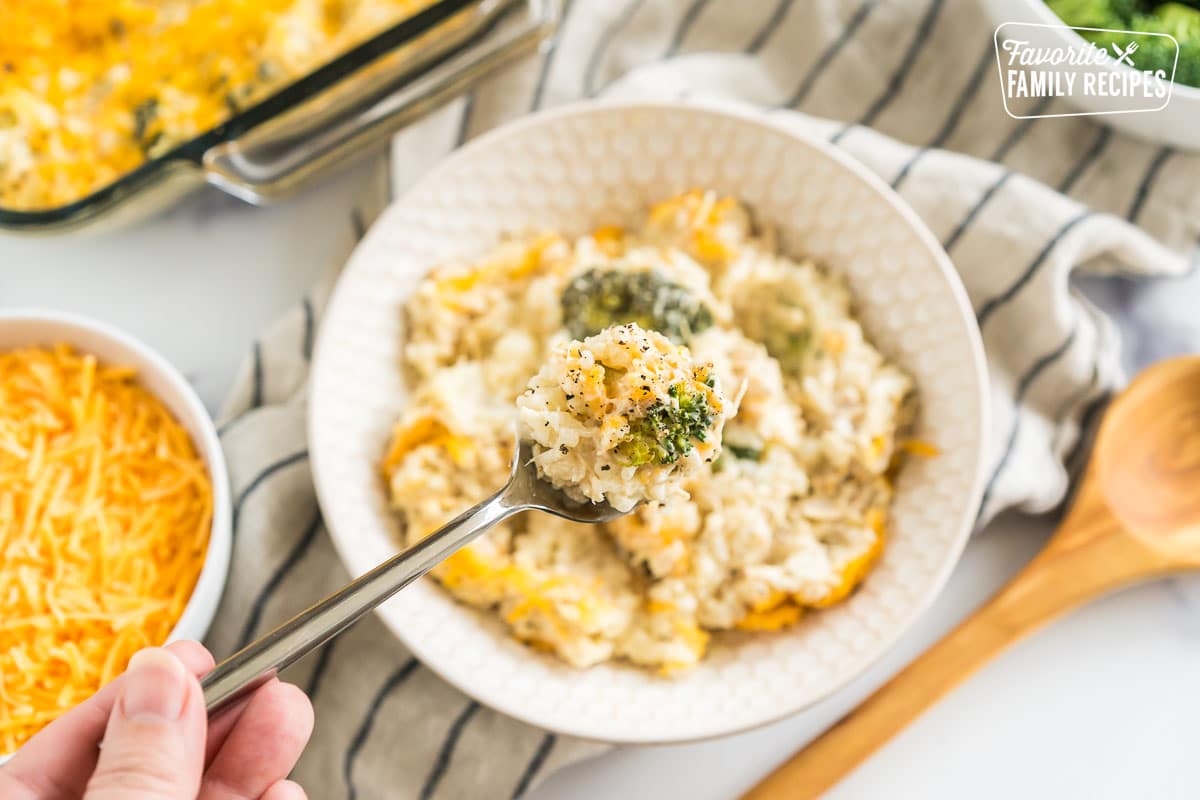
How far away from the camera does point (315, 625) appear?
1338 mm

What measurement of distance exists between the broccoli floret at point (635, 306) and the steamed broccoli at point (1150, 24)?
45.5 inches

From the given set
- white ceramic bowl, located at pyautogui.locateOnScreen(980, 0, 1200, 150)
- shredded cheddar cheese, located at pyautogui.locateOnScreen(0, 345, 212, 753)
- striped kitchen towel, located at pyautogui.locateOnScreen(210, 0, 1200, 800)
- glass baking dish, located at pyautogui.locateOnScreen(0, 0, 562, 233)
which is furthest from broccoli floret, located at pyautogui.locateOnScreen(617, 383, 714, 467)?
white ceramic bowl, located at pyautogui.locateOnScreen(980, 0, 1200, 150)

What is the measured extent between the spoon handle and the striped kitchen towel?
2.43ft

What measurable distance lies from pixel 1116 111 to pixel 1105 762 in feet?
4.80

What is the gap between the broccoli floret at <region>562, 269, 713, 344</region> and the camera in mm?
1972

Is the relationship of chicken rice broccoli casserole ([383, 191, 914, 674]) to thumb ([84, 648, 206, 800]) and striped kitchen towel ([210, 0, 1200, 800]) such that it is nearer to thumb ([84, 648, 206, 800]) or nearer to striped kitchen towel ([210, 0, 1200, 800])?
striped kitchen towel ([210, 0, 1200, 800])

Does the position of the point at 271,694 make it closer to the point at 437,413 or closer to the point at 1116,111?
the point at 437,413

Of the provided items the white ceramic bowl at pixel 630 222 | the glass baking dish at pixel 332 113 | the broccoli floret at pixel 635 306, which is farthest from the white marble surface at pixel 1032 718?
the broccoli floret at pixel 635 306

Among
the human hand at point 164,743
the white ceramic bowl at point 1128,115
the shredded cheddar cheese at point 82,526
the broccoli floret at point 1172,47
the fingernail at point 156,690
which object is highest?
the broccoli floret at point 1172,47

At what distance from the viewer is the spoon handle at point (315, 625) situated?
133 cm

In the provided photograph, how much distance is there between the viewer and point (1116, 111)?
2285 millimetres

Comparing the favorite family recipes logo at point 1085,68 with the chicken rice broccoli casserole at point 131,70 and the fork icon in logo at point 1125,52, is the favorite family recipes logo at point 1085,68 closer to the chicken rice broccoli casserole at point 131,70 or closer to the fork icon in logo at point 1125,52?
the fork icon in logo at point 1125,52

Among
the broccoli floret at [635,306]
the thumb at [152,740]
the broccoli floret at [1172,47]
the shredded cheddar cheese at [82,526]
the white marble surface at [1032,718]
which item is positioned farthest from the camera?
the broccoli floret at [1172,47]

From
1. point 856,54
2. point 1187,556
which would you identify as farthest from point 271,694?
point 856,54
